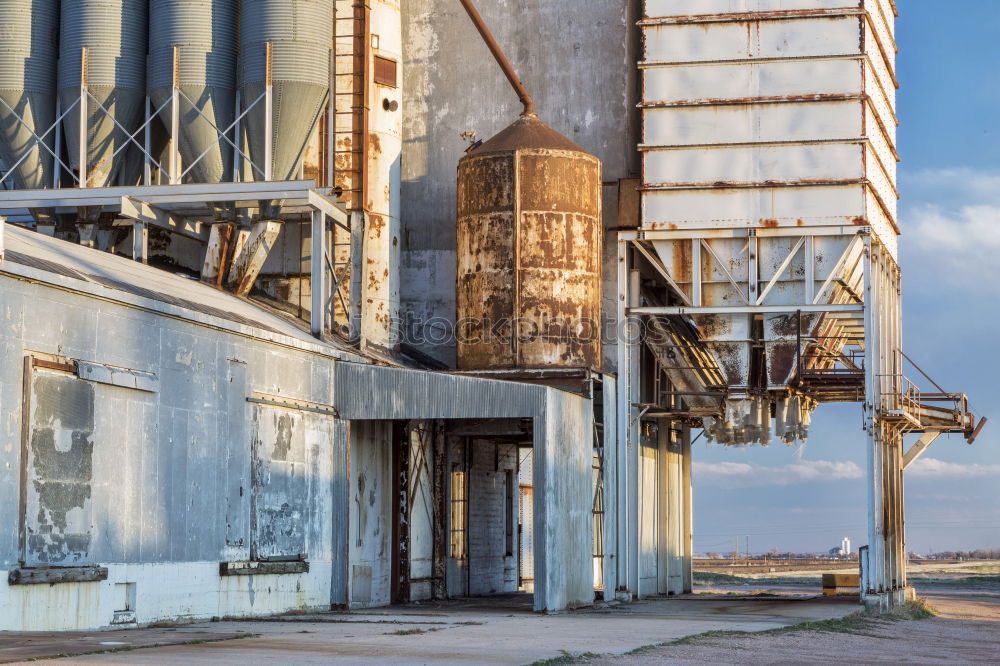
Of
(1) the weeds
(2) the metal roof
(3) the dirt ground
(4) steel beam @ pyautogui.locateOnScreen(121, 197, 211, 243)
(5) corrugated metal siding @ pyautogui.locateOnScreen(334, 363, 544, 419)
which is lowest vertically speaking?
(3) the dirt ground

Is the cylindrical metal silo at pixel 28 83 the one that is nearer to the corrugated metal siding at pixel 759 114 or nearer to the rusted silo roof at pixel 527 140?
the rusted silo roof at pixel 527 140

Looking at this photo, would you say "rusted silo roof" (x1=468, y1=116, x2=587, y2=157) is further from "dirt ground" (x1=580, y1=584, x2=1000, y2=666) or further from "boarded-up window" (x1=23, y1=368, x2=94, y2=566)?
"boarded-up window" (x1=23, y1=368, x2=94, y2=566)

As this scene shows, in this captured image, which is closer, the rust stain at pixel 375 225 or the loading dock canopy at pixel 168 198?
the loading dock canopy at pixel 168 198

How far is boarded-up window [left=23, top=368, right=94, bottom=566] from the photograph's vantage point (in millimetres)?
17078

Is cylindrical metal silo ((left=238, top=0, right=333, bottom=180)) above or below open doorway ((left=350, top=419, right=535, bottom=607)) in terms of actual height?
above

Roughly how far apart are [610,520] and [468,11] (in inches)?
436

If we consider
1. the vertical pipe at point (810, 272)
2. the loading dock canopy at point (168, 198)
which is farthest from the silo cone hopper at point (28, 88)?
the vertical pipe at point (810, 272)

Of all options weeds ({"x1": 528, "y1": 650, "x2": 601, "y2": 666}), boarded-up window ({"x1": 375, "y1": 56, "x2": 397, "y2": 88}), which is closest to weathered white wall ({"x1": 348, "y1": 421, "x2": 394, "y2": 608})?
boarded-up window ({"x1": 375, "y1": 56, "x2": 397, "y2": 88})

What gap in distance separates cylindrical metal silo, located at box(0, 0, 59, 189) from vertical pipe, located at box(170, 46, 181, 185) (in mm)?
2804

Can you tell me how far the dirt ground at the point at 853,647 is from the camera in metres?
15.6

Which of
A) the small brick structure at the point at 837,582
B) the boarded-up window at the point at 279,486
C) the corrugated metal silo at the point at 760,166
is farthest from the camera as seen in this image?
the small brick structure at the point at 837,582

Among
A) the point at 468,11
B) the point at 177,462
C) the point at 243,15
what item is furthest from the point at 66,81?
the point at 177,462

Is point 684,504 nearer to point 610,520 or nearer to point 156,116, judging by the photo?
point 610,520

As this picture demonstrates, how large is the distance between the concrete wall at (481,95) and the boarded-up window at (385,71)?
1.20 metres
